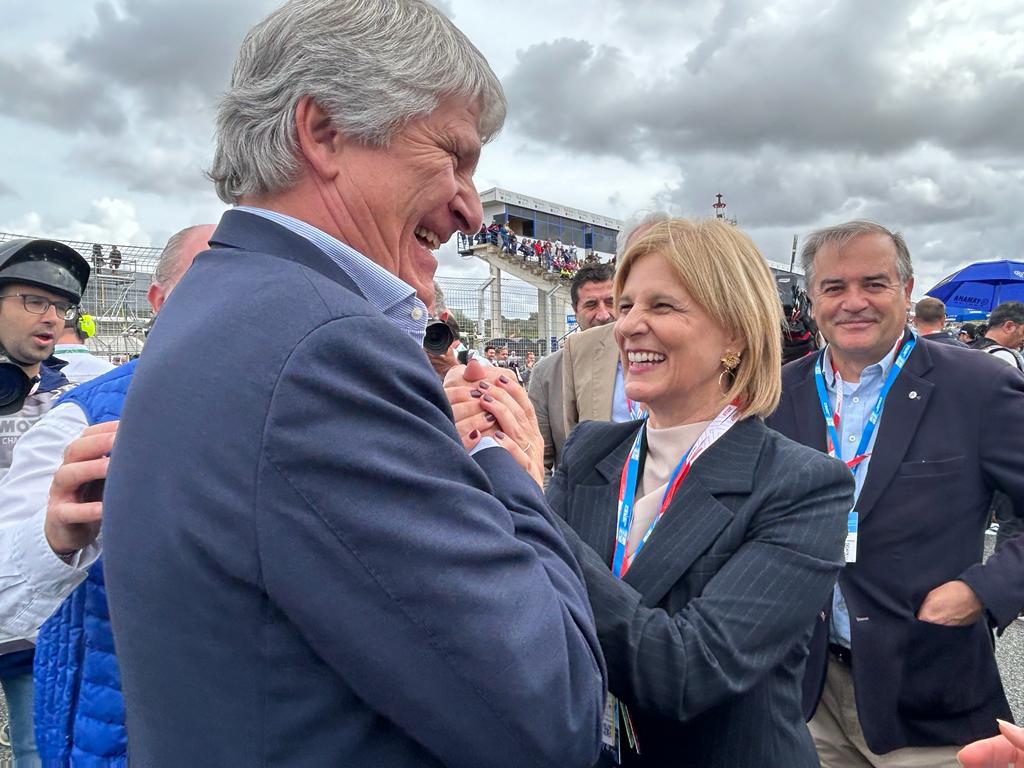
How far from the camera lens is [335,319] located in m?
0.81

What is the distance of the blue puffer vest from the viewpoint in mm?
1450

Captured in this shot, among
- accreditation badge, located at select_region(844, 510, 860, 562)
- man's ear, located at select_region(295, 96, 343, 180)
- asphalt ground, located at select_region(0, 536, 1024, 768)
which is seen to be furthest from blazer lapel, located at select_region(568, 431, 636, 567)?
asphalt ground, located at select_region(0, 536, 1024, 768)

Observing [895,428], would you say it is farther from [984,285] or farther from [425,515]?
[984,285]

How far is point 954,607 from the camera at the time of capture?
89.2 inches

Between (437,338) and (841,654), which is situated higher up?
(437,338)

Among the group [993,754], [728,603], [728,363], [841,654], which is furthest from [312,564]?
[841,654]

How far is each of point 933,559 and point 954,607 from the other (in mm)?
201

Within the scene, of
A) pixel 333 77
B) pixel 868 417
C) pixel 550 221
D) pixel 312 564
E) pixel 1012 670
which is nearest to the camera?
pixel 312 564

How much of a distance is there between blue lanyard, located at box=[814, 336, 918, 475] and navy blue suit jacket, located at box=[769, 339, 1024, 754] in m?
0.06

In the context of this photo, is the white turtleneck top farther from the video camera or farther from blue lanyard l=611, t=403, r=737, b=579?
the video camera

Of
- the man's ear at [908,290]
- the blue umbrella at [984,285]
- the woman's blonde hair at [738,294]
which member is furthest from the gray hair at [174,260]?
the blue umbrella at [984,285]

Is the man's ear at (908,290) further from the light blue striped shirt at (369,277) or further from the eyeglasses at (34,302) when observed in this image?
the eyeglasses at (34,302)

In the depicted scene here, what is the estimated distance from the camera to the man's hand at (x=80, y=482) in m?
1.25

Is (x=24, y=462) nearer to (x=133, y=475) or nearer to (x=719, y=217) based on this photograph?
Answer: (x=133, y=475)
